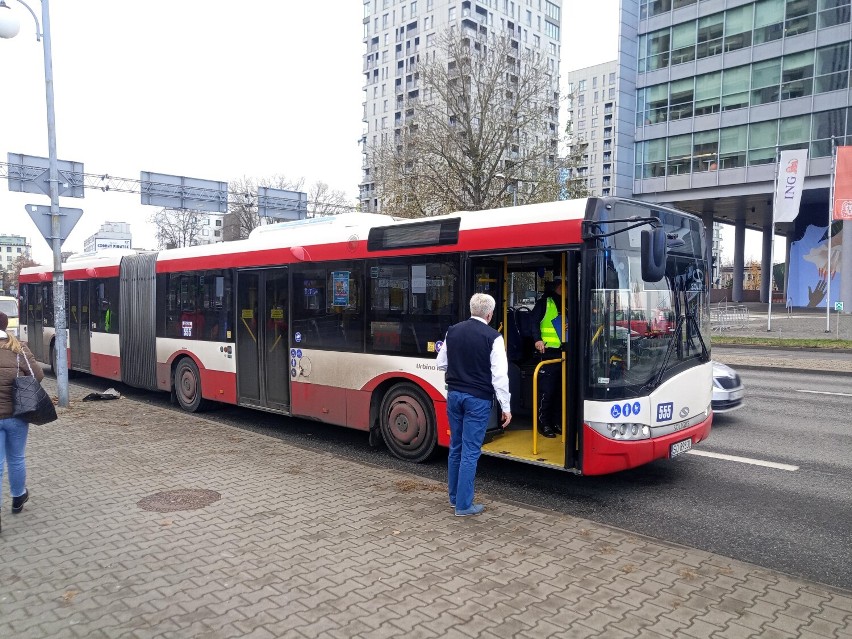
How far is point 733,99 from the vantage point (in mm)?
43281

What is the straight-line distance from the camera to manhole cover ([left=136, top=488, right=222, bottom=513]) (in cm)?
586

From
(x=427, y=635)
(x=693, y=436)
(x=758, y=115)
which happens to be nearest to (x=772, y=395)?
(x=693, y=436)

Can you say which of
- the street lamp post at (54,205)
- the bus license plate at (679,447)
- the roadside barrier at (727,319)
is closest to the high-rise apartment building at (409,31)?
the roadside barrier at (727,319)

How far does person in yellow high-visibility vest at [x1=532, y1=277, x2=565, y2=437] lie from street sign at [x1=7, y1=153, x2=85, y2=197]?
9.27 meters

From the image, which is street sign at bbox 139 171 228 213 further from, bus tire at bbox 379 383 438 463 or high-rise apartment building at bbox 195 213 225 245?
bus tire at bbox 379 383 438 463

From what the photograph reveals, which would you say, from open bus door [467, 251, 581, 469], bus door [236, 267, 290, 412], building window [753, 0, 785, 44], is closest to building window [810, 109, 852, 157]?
building window [753, 0, 785, 44]

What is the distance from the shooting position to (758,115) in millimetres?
42062

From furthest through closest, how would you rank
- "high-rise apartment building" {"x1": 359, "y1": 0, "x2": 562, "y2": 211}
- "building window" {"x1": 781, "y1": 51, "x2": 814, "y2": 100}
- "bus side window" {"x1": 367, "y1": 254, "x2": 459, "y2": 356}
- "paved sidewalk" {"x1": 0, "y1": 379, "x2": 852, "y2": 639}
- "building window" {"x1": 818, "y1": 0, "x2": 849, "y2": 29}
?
"high-rise apartment building" {"x1": 359, "y1": 0, "x2": 562, "y2": 211}
"building window" {"x1": 781, "y1": 51, "x2": 814, "y2": 100}
"building window" {"x1": 818, "y1": 0, "x2": 849, "y2": 29}
"bus side window" {"x1": 367, "y1": 254, "x2": 459, "y2": 356}
"paved sidewalk" {"x1": 0, "y1": 379, "x2": 852, "y2": 639}

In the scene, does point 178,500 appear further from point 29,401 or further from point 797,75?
point 797,75

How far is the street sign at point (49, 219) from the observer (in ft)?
36.7

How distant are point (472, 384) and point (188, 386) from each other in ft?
24.0

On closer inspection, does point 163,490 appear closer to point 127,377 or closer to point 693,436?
point 693,436

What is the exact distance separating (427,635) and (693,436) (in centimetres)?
405

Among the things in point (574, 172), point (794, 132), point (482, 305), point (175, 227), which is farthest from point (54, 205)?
point (175, 227)
